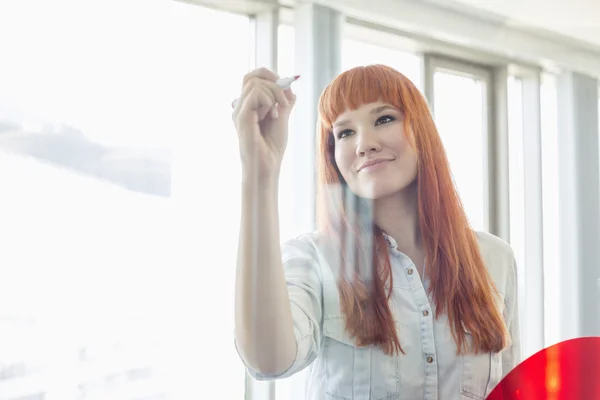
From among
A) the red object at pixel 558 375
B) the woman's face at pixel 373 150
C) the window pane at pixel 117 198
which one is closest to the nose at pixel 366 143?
the woman's face at pixel 373 150

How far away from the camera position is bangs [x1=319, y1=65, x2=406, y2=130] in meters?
0.49

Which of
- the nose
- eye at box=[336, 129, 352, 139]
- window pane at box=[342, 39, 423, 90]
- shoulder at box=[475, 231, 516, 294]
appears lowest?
shoulder at box=[475, 231, 516, 294]

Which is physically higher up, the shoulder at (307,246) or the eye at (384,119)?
the eye at (384,119)

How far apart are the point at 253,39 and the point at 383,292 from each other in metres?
0.24

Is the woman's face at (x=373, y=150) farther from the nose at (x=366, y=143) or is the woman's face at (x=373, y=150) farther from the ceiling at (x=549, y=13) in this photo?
the ceiling at (x=549, y=13)

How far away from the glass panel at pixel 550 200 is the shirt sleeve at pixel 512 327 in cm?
2

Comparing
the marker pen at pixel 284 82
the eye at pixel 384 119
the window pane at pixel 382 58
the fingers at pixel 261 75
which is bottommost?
the eye at pixel 384 119

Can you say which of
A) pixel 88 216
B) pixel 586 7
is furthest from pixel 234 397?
pixel 586 7

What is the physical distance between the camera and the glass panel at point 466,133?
511 mm

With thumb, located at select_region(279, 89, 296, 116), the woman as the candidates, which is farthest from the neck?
thumb, located at select_region(279, 89, 296, 116)

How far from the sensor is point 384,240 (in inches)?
19.9

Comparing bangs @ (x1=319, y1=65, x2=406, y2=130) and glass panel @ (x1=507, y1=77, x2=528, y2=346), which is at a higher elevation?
bangs @ (x1=319, y1=65, x2=406, y2=130)

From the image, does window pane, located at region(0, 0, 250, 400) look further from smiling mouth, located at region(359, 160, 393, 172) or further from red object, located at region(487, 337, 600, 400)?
red object, located at region(487, 337, 600, 400)

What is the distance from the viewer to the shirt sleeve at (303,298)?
0.46 metres
